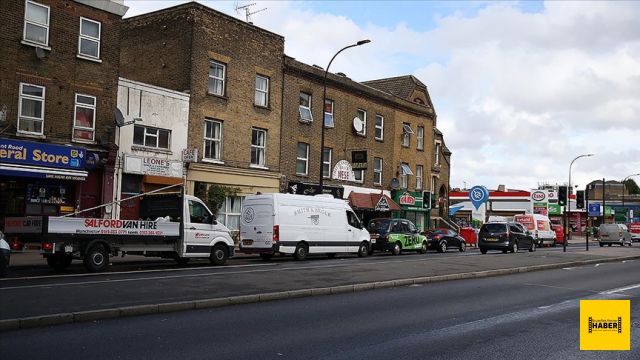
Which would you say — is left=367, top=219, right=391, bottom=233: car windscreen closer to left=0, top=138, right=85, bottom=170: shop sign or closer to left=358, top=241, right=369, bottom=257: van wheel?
left=358, top=241, right=369, bottom=257: van wheel

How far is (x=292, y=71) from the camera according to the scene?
32.3 meters

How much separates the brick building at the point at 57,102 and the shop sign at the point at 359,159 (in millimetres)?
14167

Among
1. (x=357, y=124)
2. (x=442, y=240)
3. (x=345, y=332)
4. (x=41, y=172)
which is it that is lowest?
(x=345, y=332)

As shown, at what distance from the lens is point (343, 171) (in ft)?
115

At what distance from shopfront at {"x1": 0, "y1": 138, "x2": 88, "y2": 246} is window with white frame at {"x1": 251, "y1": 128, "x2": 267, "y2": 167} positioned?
31.2 feet

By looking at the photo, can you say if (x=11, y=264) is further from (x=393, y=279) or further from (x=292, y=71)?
(x=292, y=71)

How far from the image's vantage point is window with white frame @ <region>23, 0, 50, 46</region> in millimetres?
21469

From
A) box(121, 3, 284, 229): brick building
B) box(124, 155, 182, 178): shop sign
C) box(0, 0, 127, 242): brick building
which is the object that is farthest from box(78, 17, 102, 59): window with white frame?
box(121, 3, 284, 229): brick building

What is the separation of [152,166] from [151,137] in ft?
4.39

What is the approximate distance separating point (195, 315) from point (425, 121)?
36.1 m

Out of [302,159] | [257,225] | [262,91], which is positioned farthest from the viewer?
[302,159]

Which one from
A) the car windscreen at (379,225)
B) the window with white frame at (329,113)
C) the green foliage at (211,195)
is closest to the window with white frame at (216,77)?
the green foliage at (211,195)

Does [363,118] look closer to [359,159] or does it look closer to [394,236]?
[359,159]

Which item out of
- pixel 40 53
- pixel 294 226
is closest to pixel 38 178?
pixel 40 53
